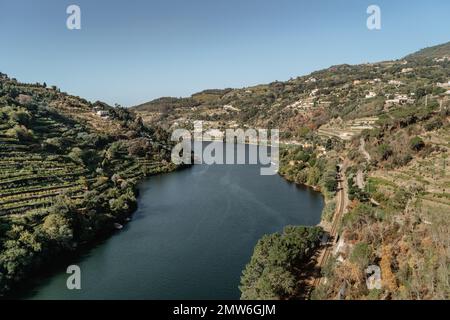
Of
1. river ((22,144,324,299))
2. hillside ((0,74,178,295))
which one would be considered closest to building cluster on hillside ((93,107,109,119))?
hillside ((0,74,178,295))

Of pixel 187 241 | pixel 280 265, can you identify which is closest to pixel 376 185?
pixel 280 265

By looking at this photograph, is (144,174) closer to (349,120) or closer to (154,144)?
(154,144)

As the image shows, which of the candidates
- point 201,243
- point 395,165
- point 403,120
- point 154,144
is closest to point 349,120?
point 403,120

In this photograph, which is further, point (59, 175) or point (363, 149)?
point (363, 149)

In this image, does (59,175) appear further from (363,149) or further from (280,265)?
(363,149)

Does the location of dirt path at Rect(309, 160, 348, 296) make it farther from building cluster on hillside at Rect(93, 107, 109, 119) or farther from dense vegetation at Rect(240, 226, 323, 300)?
building cluster on hillside at Rect(93, 107, 109, 119)

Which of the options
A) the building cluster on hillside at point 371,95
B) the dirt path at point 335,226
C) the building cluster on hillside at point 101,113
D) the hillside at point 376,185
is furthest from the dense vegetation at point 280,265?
the building cluster on hillside at point 371,95
